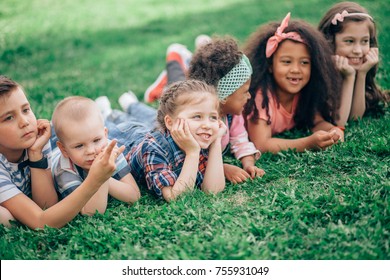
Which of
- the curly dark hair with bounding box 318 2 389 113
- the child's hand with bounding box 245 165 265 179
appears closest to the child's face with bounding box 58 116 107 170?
the child's hand with bounding box 245 165 265 179

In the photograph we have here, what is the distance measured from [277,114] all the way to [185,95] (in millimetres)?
1268

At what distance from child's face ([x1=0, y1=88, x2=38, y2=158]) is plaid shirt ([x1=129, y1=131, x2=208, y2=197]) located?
0.82m

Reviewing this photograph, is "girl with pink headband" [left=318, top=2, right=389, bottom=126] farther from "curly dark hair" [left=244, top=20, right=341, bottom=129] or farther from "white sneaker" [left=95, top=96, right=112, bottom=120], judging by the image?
"white sneaker" [left=95, top=96, right=112, bottom=120]

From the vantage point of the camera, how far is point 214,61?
3879mm

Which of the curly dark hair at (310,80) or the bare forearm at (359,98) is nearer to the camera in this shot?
the curly dark hair at (310,80)

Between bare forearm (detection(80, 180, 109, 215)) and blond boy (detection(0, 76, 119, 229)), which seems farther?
bare forearm (detection(80, 180, 109, 215))

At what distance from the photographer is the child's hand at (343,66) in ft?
14.9

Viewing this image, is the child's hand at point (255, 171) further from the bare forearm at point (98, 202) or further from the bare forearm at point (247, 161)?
the bare forearm at point (98, 202)

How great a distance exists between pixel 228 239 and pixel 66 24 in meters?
8.29

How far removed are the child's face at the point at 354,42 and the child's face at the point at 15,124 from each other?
9.75 ft

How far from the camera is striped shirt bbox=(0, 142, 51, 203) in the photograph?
319 cm

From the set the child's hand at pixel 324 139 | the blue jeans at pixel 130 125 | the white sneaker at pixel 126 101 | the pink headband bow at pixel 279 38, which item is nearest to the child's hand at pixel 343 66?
the pink headband bow at pixel 279 38

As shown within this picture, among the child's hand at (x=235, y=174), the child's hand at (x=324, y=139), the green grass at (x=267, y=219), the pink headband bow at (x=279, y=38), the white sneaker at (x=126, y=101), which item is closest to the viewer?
the green grass at (x=267, y=219)
